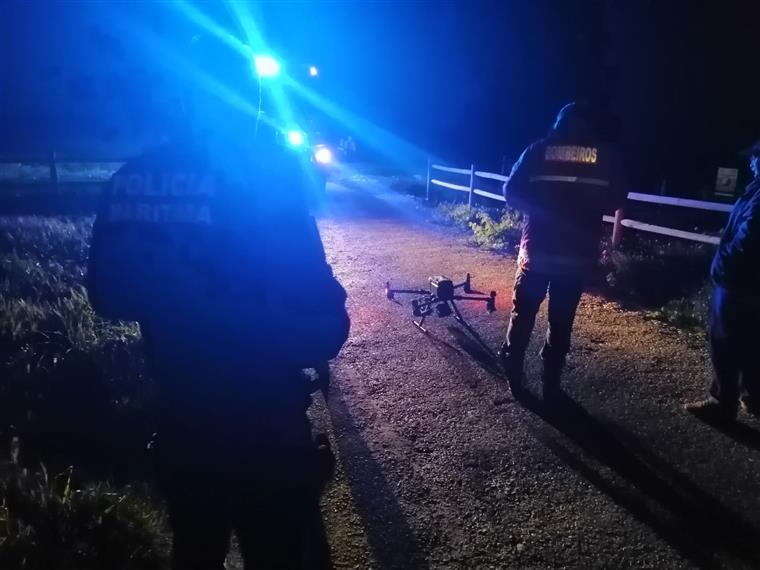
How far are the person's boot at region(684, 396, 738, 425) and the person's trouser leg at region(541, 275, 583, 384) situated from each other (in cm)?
91

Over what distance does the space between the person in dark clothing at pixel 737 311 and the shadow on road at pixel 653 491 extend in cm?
69

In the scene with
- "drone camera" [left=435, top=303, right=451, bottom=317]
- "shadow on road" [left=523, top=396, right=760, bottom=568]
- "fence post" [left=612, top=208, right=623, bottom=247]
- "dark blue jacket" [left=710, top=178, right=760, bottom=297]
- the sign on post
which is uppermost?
the sign on post

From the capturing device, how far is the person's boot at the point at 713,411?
375 cm

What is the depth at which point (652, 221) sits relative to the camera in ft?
32.4

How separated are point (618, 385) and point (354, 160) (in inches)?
1126

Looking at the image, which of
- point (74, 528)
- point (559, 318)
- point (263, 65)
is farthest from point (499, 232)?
point (74, 528)

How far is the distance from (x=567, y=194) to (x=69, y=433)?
3.41m

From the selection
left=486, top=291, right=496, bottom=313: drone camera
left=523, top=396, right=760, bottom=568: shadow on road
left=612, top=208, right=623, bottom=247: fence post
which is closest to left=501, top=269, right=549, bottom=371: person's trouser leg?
left=523, top=396, right=760, bottom=568: shadow on road

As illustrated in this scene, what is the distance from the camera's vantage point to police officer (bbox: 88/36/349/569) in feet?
4.90

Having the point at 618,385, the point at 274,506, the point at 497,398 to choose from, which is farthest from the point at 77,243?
the point at 274,506

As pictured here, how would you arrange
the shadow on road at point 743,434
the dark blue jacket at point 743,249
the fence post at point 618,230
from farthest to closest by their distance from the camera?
the fence post at point 618,230 → the shadow on road at point 743,434 → the dark blue jacket at point 743,249

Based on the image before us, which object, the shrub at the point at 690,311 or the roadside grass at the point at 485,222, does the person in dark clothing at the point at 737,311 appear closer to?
the shrub at the point at 690,311

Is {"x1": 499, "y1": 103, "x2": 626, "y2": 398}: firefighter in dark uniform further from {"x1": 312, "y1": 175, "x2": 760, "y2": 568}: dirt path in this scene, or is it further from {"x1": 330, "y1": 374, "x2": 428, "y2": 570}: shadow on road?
{"x1": 330, "y1": 374, "x2": 428, "y2": 570}: shadow on road

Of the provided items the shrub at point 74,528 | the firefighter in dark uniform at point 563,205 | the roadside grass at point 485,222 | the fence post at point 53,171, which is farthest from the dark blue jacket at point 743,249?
the fence post at point 53,171
